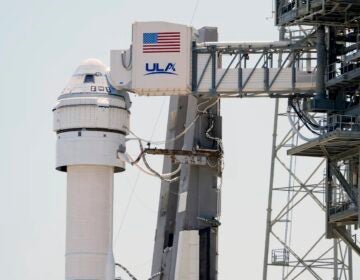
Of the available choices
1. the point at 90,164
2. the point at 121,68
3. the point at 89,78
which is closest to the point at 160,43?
the point at 121,68

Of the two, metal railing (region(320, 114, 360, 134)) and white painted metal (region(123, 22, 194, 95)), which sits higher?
white painted metal (region(123, 22, 194, 95))

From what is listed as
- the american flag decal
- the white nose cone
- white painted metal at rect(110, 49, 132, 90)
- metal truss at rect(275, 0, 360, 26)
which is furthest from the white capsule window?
metal truss at rect(275, 0, 360, 26)

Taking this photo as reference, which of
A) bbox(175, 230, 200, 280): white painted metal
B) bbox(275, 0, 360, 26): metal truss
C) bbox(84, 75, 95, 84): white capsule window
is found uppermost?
bbox(275, 0, 360, 26): metal truss

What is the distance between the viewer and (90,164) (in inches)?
3504

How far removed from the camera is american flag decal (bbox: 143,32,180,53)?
83.0 m

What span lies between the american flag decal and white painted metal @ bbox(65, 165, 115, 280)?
8.49 metres

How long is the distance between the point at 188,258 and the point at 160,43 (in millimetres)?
13810

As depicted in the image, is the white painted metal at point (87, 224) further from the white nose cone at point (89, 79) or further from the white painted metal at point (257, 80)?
the white painted metal at point (257, 80)

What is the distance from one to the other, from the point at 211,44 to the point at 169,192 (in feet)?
54.9

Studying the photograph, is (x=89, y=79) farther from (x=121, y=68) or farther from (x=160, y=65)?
(x=160, y=65)

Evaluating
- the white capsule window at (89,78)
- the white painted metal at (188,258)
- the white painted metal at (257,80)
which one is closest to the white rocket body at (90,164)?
the white capsule window at (89,78)

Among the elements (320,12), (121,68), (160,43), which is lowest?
(121,68)

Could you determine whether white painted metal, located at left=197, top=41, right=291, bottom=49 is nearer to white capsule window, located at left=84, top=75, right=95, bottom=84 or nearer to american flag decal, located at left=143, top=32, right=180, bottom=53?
american flag decal, located at left=143, top=32, right=180, bottom=53

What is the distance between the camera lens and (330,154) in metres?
82.1
